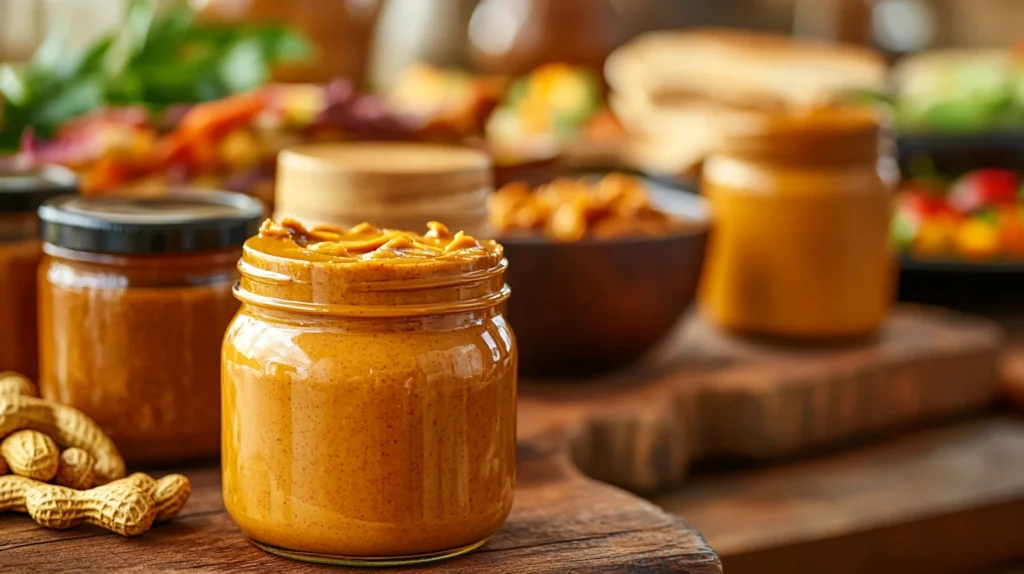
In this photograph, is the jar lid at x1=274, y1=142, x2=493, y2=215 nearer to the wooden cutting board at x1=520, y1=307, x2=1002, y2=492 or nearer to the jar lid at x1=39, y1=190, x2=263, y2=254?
the jar lid at x1=39, y1=190, x2=263, y2=254

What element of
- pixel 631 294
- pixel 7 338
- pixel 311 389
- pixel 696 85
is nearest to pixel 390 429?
pixel 311 389

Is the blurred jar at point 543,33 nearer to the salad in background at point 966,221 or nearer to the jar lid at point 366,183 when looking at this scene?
the salad in background at point 966,221

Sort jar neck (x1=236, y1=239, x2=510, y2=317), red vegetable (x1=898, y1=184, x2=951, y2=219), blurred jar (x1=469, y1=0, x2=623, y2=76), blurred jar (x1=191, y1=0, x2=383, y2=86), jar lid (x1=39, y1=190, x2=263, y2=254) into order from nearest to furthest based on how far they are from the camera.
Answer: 1. jar neck (x1=236, y1=239, x2=510, y2=317)
2. jar lid (x1=39, y1=190, x2=263, y2=254)
3. red vegetable (x1=898, y1=184, x2=951, y2=219)
4. blurred jar (x1=191, y1=0, x2=383, y2=86)
5. blurred jar (x1=469, y1=0, x2=623, y2=76)

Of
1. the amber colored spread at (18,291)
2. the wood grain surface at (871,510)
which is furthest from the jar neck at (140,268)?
the wood grain surface at (871,510)

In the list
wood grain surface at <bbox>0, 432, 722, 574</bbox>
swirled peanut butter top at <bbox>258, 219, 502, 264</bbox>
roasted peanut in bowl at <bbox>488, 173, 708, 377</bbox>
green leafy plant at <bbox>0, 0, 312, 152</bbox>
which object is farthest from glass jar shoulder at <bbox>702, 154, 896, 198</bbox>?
swirled peanut butter top at <bbox>258, 219, 502, 264</bbox>

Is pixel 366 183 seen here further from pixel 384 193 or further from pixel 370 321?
pixel 370 321

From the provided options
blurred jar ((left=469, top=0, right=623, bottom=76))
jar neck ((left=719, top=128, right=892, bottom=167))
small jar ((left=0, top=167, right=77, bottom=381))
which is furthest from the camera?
blurred jar ((left=469, top=0, right=623, bottom=76))

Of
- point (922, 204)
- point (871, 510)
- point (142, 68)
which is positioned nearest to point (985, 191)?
point (922, 204)
